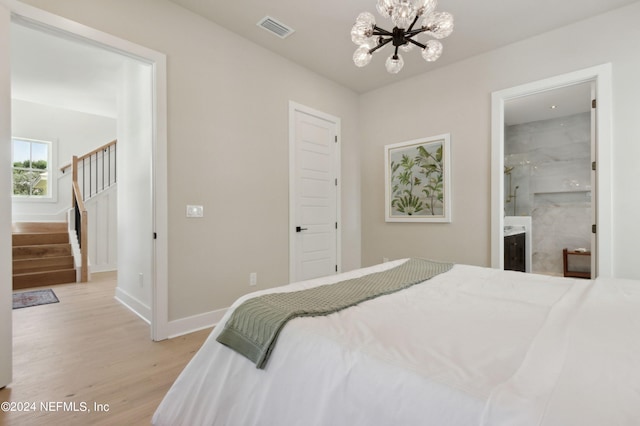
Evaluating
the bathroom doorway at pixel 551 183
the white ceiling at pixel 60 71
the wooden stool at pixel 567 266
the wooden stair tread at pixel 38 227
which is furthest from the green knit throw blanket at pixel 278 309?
the wooden stair tread at pixel 38 227

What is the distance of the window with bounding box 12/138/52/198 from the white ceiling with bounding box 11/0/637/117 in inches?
81.4

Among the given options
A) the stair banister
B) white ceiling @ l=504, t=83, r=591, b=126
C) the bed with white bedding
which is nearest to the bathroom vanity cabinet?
white ceiling @ l=504, t=83, r=591, b=126

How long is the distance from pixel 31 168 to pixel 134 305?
5.18m

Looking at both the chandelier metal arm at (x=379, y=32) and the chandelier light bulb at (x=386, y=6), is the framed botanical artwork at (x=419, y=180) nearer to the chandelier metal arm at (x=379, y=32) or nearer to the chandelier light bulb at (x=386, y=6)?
the chandelier metal arm at (x=379, y=32)

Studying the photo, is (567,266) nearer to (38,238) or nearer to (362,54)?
(362,54)

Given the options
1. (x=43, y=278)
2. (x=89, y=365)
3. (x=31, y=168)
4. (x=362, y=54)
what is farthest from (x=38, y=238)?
(x=362, y=54)

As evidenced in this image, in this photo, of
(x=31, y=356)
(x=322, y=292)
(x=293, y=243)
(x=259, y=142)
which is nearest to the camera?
(x=322, y=292)

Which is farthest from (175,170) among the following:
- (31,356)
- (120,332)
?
(31,356)

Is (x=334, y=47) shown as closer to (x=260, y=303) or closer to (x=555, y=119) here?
(x=260, y=303)

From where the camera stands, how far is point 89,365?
6.97ft

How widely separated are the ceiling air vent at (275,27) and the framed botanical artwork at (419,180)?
190 cm

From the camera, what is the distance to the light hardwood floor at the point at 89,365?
5.36ft

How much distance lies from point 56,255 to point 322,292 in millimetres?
5631

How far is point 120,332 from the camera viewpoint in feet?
8.96
